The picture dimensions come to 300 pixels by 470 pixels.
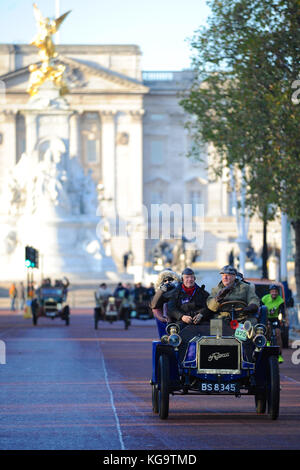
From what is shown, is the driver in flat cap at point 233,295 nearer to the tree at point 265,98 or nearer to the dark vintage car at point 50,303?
the tree at point 265,98

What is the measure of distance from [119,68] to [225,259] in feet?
66.2

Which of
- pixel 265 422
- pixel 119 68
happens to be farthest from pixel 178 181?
pixel 265 422

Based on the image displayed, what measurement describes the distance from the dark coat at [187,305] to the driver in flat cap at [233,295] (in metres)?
0.10

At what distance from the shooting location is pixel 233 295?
16.2 meters

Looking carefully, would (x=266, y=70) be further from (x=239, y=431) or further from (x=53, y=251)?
(x=53, y=251)

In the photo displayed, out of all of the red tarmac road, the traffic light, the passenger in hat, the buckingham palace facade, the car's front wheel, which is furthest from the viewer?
the buckingham palace facade

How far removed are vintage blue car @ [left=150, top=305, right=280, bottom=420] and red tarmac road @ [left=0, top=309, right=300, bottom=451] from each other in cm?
37

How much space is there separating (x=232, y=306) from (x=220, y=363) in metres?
0.83

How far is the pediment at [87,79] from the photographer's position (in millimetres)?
121688

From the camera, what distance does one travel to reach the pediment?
121688mm

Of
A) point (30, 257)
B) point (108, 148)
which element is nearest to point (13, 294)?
point (30, 257)

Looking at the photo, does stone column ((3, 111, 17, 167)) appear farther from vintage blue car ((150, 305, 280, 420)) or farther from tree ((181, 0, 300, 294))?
vintage blue car ((150, 305, 280, 420))

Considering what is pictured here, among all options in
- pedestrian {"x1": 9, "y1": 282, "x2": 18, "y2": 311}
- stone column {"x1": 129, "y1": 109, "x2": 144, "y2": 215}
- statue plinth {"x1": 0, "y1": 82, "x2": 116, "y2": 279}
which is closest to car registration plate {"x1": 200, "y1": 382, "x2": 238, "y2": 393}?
pedestrian {"x1": 9, "y1": 282, "x2": 18, "y2": 311}

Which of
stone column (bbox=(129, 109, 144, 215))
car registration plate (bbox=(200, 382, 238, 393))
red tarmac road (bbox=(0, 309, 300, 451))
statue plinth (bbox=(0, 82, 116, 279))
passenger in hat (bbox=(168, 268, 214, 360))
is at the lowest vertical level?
red tarmac road (bbox=(0, 309, 300, 451))
